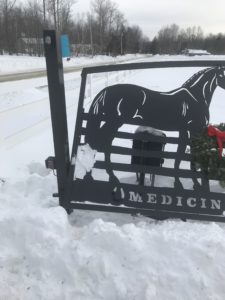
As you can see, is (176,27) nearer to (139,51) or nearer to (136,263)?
(139,51)

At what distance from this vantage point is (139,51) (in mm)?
117250

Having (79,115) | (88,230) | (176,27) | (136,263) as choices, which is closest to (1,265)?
(88,230)

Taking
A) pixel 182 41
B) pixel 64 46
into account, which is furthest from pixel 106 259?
pixel 182 41

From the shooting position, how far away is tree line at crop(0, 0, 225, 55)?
192 feet

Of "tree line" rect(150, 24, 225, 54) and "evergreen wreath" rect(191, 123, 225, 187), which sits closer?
"evergreen wreath" rect(191, 123, 225, 187)

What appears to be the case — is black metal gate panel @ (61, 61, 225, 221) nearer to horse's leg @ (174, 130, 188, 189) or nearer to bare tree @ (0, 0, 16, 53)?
horse's leg @ (174, 130, 188, 189)

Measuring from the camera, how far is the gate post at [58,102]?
324 centimetres

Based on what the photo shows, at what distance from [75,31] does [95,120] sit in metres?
80.3

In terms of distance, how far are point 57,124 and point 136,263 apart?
63.8 inches

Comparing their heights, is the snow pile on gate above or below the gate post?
below

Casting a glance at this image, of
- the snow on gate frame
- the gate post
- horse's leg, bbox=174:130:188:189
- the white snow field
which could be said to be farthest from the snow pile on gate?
horse's leg, bbox=174:130:188:189

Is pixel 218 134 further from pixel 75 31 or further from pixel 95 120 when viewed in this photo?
pixel 75 31

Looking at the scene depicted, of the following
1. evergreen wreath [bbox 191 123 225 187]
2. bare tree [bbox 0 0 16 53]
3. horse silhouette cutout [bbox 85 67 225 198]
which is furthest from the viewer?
bare tree [bbox 0 0 16 53]

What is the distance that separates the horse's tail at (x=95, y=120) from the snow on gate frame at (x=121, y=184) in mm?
11
